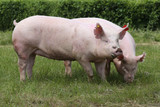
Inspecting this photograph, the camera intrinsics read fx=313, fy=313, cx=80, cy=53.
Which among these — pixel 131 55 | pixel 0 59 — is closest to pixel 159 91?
pixel 131 55

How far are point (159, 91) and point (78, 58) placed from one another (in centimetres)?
148

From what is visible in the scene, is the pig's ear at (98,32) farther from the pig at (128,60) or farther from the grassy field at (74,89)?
the grassy field at (74,89)

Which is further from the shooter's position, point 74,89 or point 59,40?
point 59,40

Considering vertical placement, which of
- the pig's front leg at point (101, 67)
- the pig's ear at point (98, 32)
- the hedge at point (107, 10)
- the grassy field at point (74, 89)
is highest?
the pig's ear at point (98, 32)

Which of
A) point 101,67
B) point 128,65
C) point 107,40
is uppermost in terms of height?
point 107,40

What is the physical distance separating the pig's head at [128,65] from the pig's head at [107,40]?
0.40m

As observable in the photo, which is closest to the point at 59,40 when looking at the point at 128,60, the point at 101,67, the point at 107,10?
the point at 101,67

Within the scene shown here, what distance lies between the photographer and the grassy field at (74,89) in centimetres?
453

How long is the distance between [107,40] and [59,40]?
0.92m

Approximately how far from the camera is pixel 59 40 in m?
5.58

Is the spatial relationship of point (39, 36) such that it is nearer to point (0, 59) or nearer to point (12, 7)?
point (0, 59)

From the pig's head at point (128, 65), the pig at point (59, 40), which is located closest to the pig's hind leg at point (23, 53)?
the pig at point (59, 40)

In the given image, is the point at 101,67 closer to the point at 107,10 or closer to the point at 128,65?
the point at 128,65

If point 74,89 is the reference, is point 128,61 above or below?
above
